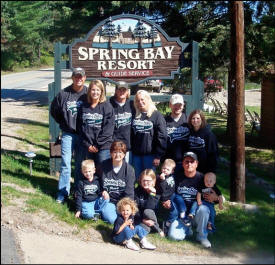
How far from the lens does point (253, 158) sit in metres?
12.2

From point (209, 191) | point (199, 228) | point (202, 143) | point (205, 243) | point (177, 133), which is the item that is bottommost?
point (205, 243)

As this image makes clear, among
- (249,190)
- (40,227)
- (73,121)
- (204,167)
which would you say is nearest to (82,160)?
(73,121)

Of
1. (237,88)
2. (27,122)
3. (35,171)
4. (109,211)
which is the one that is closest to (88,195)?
(109,211)

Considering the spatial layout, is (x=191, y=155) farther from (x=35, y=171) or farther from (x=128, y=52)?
(x=35, y=171)

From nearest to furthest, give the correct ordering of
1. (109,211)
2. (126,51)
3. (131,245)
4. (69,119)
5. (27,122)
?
1. (131,245)
2. (109,211)
3. (69,119)
4. (126,51)
5. (27,122)

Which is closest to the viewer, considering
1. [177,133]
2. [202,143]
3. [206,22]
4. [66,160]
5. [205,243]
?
[205,243]

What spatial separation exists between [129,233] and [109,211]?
0.56m

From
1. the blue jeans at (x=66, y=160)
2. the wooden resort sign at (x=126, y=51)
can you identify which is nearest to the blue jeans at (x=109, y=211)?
the blue jeans at (x=66, y=160)

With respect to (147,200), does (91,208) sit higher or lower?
lower

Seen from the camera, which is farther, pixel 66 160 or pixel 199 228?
pixel 66 160

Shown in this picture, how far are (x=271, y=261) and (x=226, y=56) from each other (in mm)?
8705

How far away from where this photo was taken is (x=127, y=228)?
539cm

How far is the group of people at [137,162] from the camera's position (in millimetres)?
5707

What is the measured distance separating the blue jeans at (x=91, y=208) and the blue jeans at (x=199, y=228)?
0.90 m
